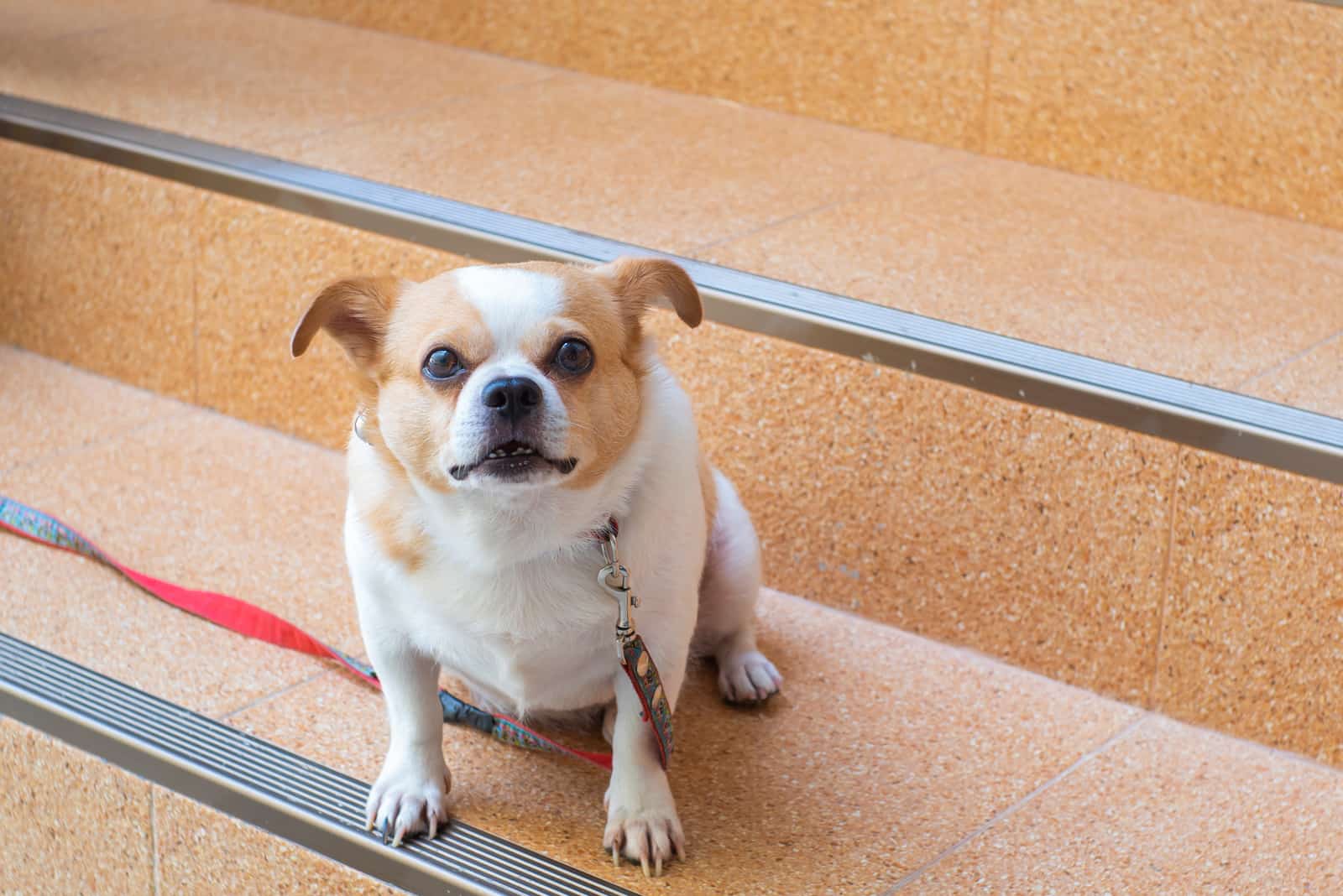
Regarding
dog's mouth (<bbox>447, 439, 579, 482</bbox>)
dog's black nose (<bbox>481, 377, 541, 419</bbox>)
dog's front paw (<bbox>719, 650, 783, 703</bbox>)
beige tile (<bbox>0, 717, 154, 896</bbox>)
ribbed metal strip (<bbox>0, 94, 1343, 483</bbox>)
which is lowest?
beige tile (<bbox>0, 717, 154, 896</bbox>)

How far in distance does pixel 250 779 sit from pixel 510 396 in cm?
52

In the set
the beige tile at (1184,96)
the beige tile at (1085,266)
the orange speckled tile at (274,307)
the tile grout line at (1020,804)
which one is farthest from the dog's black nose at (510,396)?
the beige tile at (1184,96)

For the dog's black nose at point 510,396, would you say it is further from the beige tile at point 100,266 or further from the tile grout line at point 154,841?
the beige tile at point 100,266

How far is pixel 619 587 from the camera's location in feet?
4.49

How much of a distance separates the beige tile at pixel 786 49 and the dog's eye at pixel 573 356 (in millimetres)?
1421

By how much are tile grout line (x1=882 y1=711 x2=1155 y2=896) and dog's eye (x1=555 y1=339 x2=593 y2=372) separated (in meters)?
0.53

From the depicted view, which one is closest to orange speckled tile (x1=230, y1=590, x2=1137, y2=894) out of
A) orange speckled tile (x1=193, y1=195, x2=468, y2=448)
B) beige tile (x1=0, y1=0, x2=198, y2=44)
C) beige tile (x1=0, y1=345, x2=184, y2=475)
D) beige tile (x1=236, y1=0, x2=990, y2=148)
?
orange speckled tile (x1=193, y1=195, x2=468, y2=448)

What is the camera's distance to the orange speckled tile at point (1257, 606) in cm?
158

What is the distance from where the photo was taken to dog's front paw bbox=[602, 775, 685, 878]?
4.59ft

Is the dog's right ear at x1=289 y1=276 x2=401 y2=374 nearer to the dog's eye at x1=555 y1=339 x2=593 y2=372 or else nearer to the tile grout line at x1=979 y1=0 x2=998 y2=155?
the dog's eye at x1=555 y1=339 x2=593 y2=372

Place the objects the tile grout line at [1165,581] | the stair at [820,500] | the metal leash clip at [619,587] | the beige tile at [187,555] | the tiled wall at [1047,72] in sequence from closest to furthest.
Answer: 1. the metal leash clip at [619,587]
2. the stair at [820,500]
3. the tile grout line at [1165,581]
4. the beige tile at [187,555]
5. the tiled wall at [1047,72]

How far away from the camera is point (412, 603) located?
1398mm

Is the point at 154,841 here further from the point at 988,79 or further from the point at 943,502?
the point at 988,79

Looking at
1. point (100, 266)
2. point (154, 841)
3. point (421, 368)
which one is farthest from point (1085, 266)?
point (100, 266)
